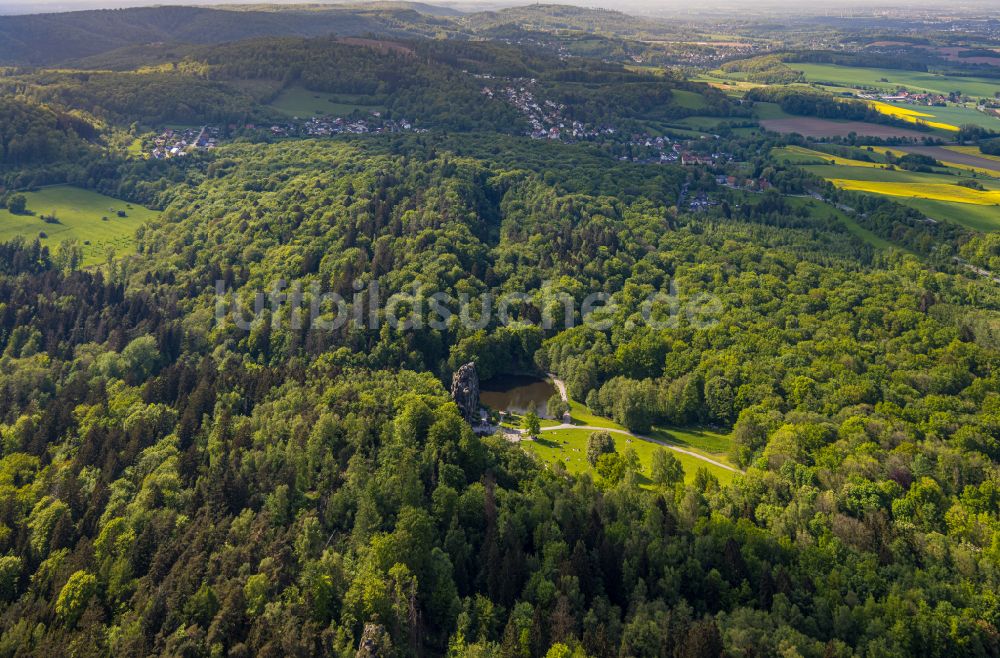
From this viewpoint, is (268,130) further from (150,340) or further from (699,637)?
(699,637)

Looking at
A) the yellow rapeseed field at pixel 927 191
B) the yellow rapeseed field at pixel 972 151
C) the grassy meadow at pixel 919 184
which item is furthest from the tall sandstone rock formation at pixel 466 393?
the yellow rapeseed field at pixel 972 151

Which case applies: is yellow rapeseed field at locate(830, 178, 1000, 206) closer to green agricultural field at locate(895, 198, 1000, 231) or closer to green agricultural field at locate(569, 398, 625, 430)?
green agricultural field at locate(895, 198, 1000, 231)

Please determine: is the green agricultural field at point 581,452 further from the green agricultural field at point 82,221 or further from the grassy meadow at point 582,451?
the green agricultural field at point 82,221

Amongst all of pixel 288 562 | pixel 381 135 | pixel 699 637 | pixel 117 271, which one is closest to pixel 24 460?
pixel 288 562

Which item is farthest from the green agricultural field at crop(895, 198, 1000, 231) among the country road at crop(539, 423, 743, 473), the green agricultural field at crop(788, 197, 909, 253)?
the country road at crop(539, 423, 743, 473)

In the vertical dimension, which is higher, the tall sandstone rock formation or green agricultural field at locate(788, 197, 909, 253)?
green agricultural field at locate(788, 197, 909, 253)

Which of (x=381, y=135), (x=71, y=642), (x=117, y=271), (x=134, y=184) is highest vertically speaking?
(x=381, y=135)

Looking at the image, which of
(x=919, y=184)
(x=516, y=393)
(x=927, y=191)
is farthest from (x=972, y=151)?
(x=516, y=393)
